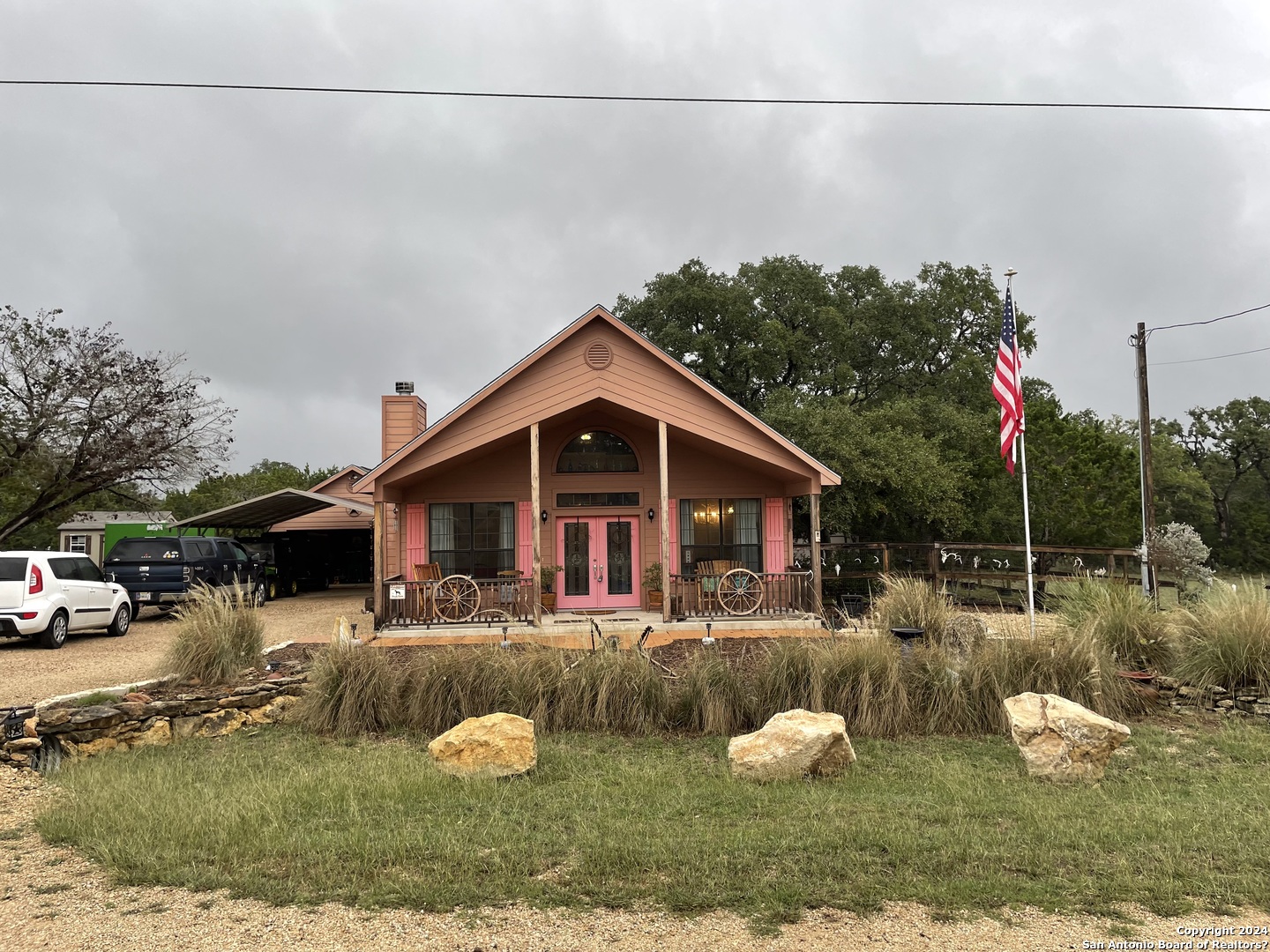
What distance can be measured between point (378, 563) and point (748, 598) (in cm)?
638

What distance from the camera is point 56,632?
11.4 meters

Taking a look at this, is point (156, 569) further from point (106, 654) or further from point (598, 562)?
point (598, 562)

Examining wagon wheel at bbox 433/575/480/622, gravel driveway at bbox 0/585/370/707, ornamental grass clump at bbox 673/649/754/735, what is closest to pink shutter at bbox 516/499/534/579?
wagon wheel at bbox 433/575/480/622

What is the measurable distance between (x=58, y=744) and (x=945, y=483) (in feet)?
55.5

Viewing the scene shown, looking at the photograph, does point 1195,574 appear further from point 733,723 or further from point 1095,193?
point 733,723

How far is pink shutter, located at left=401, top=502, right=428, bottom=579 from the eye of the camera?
14.5m

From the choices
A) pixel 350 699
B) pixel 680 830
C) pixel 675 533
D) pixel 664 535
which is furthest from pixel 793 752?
pixel 675 533

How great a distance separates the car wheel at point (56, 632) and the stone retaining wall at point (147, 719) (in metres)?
5.66

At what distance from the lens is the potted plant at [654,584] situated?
14.1 m

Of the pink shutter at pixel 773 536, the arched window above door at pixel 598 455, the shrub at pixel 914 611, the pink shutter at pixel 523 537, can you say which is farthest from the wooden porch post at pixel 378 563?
the shrub at pixel 914 611

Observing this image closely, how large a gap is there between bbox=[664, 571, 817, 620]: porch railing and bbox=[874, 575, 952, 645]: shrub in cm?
355

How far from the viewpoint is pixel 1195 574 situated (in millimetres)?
16812

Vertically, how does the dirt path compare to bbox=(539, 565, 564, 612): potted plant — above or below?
below

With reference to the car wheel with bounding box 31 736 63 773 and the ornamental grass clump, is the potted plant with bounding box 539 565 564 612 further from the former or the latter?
the car wheel with bounding box 31 736 63 773
